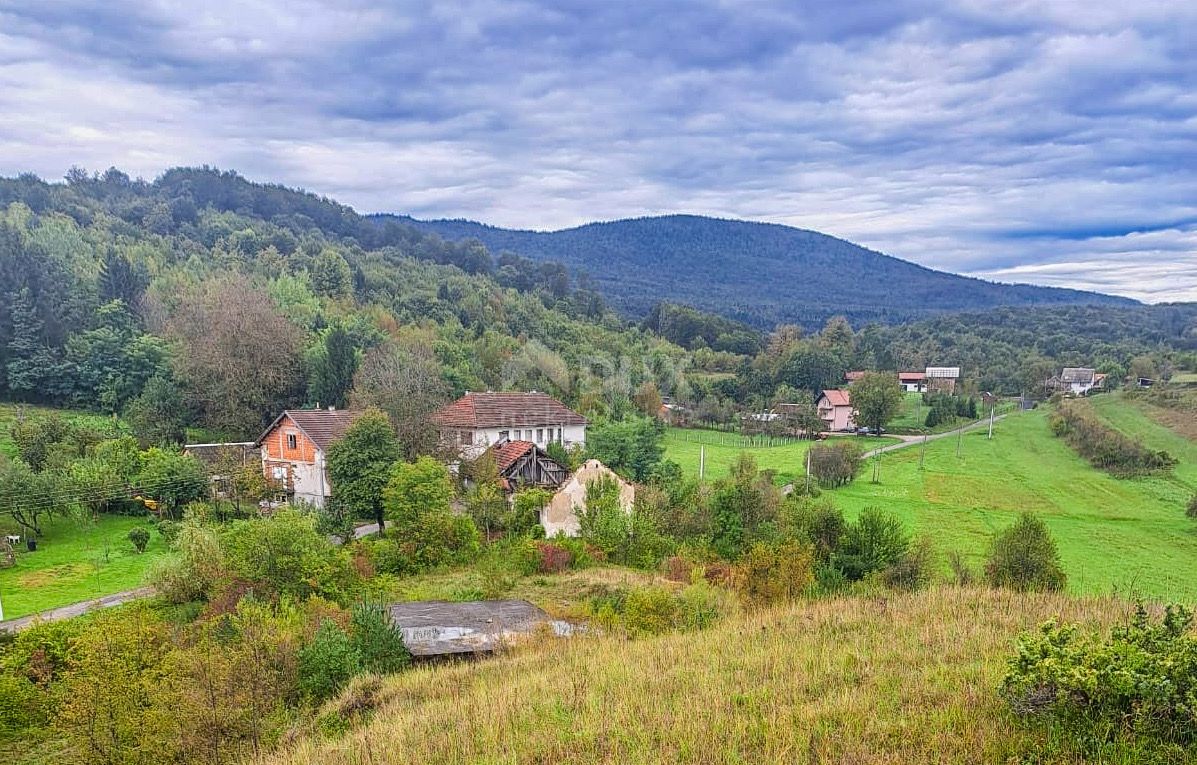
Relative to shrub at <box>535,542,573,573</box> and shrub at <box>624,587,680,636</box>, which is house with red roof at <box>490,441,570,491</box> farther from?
shrub at <box>624,587,680,636</box>

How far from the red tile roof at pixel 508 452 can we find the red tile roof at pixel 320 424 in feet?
25.7

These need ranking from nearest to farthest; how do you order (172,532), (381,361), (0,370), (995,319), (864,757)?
1. (864,757)
2. (172,532)
3. (381,361)
4. (0,370)
5. (995,319)

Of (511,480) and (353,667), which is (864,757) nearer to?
(353,667)

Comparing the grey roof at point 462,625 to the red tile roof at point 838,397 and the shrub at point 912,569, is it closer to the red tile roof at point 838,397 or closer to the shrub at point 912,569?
the shrub at point 912,569

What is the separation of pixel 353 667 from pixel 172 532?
19.0 metres

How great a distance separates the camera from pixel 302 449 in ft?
112

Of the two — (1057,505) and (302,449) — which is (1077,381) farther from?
(302,449)

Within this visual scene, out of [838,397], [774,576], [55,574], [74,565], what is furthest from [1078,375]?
[55,574]

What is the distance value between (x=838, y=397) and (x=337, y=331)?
5672cm

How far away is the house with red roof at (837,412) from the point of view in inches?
2992

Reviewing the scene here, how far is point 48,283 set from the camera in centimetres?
5447

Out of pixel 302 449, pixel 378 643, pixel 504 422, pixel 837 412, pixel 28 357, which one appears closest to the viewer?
pixel 378 643

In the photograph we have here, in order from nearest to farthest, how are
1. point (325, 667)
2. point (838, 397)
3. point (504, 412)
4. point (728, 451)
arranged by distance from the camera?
point (325, 667) → point (504, 412) → point (728, 451) → point (838, 397)

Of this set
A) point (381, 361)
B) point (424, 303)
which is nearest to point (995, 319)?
point (424, 303)
